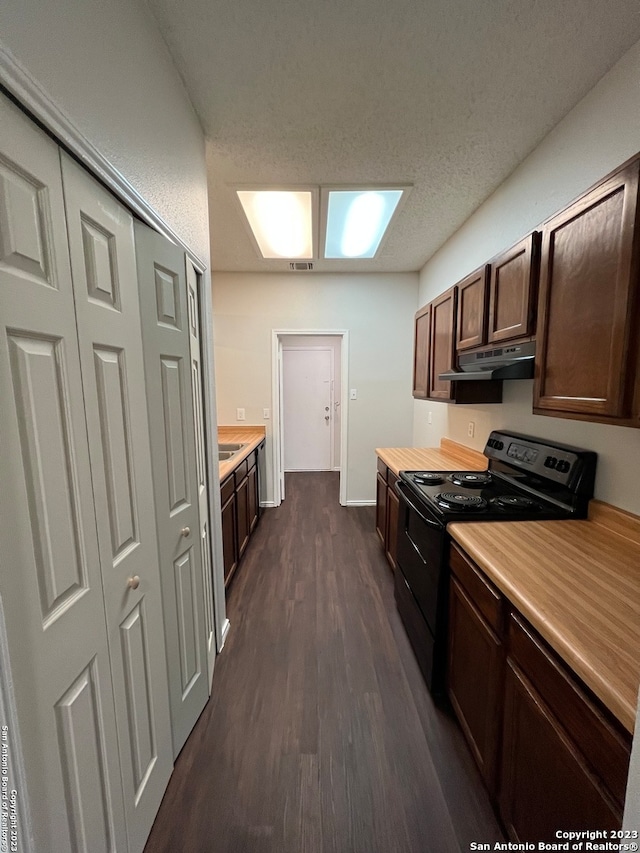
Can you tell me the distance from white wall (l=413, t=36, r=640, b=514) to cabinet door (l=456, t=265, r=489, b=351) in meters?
0.35

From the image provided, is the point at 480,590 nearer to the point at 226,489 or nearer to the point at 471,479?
the point at 471,479

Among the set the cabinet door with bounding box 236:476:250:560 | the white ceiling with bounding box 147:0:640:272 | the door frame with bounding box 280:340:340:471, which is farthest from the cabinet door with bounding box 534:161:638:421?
the door frame with bounding box 280:340:340:471

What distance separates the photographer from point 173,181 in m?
1.28

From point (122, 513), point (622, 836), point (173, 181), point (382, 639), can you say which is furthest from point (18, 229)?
point (382, 639)

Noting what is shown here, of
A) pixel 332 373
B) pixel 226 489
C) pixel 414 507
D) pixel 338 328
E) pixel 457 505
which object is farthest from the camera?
pixel 332 373

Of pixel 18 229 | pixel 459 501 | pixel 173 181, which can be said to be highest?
pixel 173 181

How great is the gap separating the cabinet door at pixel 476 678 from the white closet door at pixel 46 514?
1.16 metres

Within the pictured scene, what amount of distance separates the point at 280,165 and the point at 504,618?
2.42 metres

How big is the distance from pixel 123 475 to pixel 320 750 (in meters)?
1.40

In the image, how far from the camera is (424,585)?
1627 mm

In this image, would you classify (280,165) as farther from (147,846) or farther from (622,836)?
(147,846)

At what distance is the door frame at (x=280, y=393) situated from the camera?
3.71 metres

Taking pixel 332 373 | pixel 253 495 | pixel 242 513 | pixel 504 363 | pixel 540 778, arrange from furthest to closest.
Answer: pixel 332 373 → pixel 253 495 → pixel 242 513 → pixel 504 363 → pixel 540 778

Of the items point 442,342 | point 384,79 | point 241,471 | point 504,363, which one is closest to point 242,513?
point 241,471
